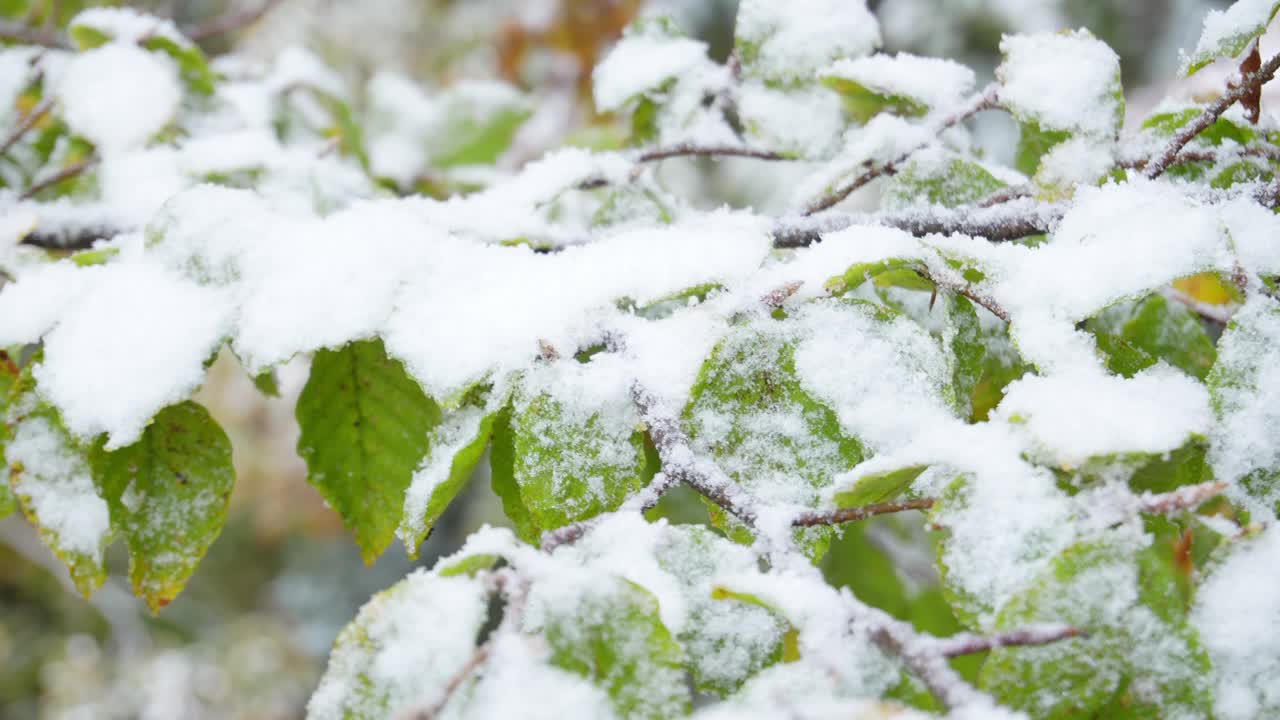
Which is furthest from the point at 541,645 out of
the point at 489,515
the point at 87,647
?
the point at 87,647

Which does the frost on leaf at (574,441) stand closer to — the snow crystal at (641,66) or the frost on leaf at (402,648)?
the frost on leaf at (402,648)

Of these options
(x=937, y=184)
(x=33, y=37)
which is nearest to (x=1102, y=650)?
(x=937, y=184)

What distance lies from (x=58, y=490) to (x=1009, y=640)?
1.92 ft

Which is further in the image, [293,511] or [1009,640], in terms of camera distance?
[293,511]

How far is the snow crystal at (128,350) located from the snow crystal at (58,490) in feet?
0.21

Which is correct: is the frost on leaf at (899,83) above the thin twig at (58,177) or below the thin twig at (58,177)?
above

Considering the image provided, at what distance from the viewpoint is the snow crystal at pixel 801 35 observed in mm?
747

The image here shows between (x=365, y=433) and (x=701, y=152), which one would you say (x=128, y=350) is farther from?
(x=701, y=152)

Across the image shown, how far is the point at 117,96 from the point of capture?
2.62ft

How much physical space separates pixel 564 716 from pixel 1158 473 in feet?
0.99

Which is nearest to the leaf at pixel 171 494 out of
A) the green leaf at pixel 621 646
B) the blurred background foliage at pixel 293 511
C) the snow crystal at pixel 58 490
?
the snow crystal at pixel 58 490

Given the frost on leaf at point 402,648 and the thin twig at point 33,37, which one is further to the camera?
the thin twig at point 33,37

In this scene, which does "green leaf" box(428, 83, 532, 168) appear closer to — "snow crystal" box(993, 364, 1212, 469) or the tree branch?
the tree branch

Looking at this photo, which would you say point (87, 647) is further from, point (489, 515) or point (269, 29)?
point (269, 29)
